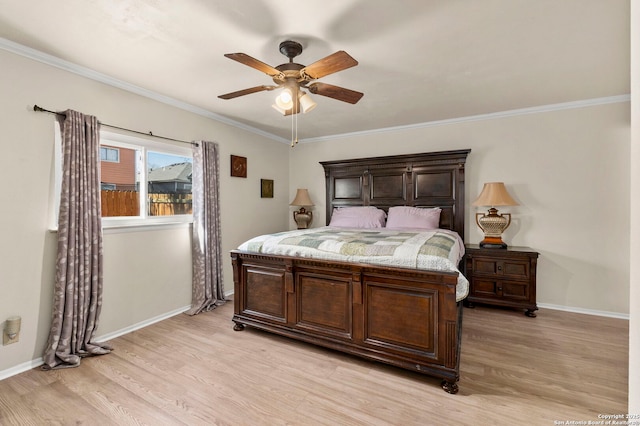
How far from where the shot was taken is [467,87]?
297 cm

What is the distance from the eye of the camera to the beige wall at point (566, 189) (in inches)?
128

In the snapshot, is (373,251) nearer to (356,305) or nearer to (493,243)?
(356,305)

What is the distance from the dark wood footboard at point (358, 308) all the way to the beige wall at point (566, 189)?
6.54ft

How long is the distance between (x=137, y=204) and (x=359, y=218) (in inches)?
109

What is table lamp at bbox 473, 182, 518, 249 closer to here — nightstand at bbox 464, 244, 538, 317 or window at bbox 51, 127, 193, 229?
nightstand at bbox 464, 244, 538, 317

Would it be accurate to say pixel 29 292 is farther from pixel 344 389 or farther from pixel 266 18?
pixel 266 18

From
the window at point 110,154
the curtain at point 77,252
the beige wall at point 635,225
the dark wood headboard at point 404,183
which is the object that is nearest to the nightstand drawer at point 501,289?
the dark wood headboard at point 404,183

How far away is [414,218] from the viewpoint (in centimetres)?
395

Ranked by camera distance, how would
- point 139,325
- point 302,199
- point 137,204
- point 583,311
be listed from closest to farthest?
point 139,325, point 137,204, point 583,311, point 302,199

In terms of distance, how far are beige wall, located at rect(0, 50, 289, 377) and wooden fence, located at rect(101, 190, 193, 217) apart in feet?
0.77

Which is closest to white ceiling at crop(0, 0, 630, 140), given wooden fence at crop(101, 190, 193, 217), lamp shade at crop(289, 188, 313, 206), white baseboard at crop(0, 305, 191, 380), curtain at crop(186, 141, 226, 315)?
curtain at crop(186, 141, 226, 315)

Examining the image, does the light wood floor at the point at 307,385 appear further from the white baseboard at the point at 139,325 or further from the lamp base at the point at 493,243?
the lamp base at the point at 493,243

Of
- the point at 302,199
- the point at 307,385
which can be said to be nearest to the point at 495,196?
the point at 302,199

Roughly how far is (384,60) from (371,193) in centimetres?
232
